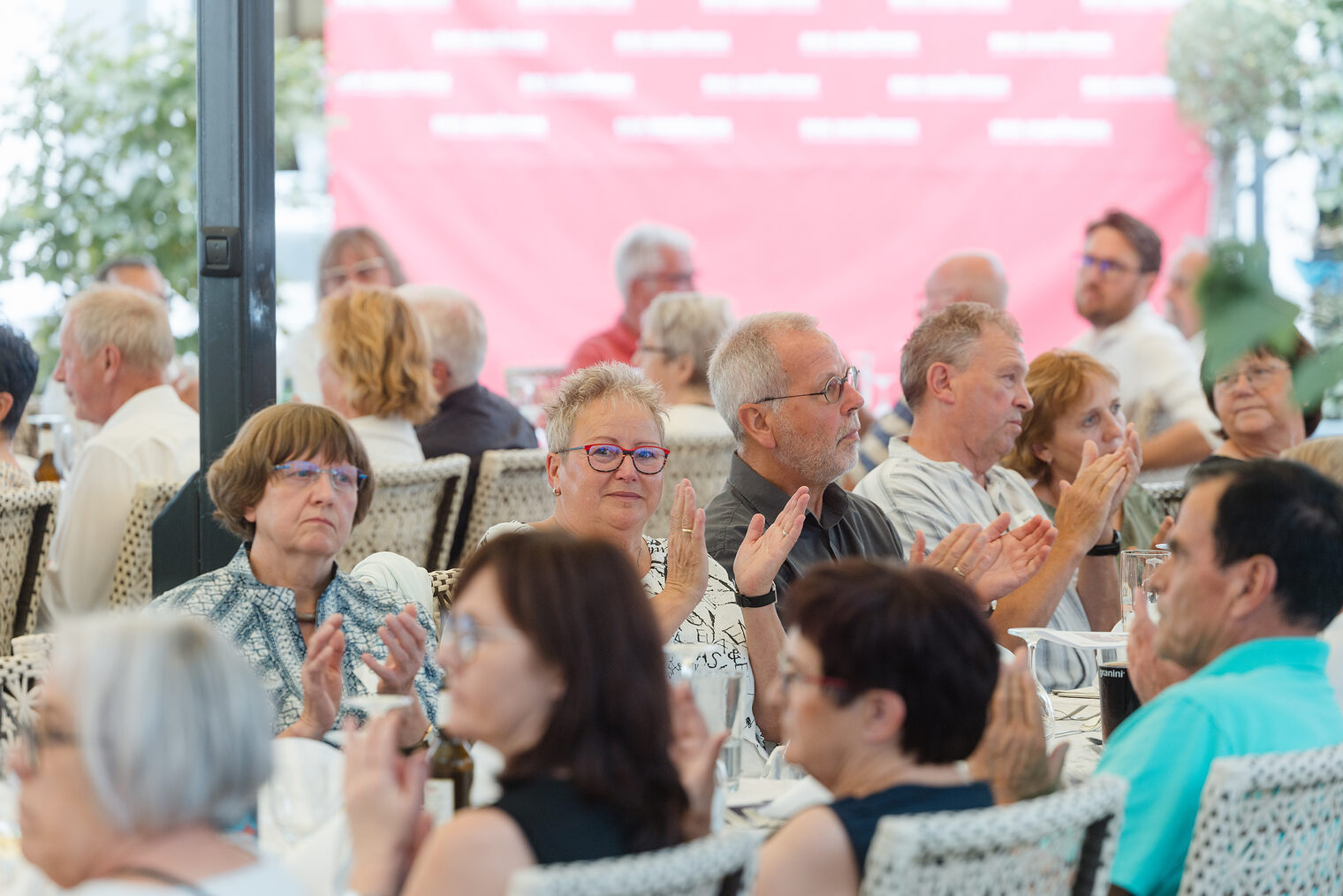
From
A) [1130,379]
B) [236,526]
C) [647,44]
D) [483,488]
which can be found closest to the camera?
[236,526]

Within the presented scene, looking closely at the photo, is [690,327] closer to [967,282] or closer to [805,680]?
[967,282]

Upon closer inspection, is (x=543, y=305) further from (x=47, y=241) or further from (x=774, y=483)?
(x=774, y=483)

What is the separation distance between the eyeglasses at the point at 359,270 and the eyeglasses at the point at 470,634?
479 cm

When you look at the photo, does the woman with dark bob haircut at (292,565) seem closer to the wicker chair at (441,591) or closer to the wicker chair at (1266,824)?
the wicker chair at (441,591)

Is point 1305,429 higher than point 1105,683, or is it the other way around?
point 1305,429

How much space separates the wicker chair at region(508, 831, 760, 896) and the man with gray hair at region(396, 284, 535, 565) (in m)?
3.50

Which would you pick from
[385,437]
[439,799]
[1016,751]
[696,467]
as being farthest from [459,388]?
[1016,751]

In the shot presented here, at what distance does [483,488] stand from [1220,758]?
2.97 metres

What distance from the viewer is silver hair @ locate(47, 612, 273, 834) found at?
50.7 inches

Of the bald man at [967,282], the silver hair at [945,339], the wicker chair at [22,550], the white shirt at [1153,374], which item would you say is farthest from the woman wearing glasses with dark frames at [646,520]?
the bald man at [967,282]

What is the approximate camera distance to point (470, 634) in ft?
4.86

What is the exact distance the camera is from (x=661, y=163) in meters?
7.12

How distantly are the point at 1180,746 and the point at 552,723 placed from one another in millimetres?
818

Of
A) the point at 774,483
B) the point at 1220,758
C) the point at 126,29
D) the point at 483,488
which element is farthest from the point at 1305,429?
the point at 126,29
